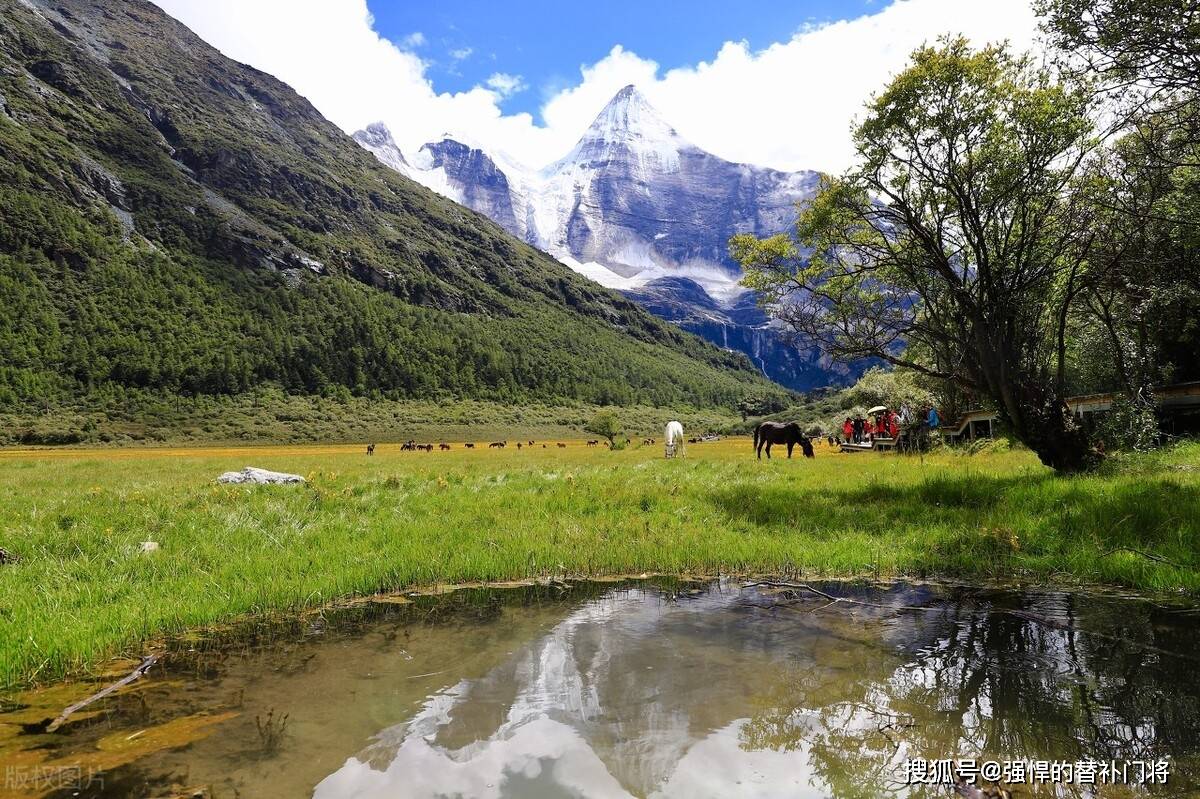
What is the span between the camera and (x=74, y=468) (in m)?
34.7

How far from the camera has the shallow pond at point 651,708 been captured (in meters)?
4.23

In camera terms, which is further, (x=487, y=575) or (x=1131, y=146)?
(x=1131, y=146)

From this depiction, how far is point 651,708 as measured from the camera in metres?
5.29

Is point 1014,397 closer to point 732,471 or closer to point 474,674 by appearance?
point 732,471

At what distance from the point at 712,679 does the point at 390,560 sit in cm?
628

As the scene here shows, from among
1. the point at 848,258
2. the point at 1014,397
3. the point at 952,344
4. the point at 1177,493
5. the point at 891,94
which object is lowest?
the point at 1177,493

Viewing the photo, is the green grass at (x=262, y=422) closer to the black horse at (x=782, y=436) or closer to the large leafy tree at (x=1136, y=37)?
the black horse at (x=782, y=436)

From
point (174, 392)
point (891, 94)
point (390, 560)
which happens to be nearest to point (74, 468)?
point (390, 560)

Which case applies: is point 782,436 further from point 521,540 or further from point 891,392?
point 521,540

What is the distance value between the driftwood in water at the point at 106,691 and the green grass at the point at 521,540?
0.69m

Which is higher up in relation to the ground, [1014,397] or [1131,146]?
[1131,146]

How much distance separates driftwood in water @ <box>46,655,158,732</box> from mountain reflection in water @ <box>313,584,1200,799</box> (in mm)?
2676

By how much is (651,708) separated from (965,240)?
1745cm

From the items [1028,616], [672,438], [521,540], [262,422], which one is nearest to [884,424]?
[672,438]
